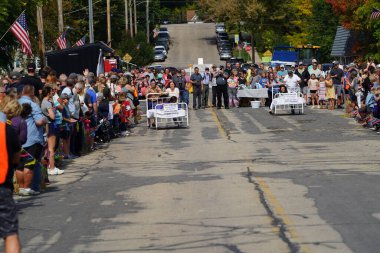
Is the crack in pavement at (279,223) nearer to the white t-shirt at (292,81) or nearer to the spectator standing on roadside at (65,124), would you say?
the spectator standing on roadside at (65,124)

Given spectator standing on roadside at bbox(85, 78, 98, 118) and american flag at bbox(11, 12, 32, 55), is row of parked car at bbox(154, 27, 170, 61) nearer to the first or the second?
american flag at bbox(11, 12, 32, 55)

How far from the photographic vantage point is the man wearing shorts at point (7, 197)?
9164 millimetres

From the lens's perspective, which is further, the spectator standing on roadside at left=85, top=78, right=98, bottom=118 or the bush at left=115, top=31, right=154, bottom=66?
the bush at left=115, top=31, right=154, bottom=66

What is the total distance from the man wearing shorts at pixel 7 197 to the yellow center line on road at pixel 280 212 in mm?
3124

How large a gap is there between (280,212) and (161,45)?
92.6 m

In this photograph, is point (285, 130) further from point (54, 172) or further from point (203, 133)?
point (54, 172)

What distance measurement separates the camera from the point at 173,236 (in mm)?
11469

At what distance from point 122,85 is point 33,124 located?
16.6 metres

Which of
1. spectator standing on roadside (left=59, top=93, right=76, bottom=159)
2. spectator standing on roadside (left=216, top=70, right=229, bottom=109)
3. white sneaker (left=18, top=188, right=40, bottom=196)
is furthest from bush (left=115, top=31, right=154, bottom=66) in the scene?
white sneaker (left=18, top=188, right=40, bottom=196)

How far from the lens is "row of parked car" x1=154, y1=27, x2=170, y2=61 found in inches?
3863

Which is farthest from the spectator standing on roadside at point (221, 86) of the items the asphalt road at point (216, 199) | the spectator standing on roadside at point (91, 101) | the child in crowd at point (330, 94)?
the spectator standing on roadside at point (91, 101)

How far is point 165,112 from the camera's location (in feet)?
100

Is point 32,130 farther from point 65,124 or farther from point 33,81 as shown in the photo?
point 65,124

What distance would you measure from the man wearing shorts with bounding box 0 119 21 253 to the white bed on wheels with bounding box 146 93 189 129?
21.1 m
